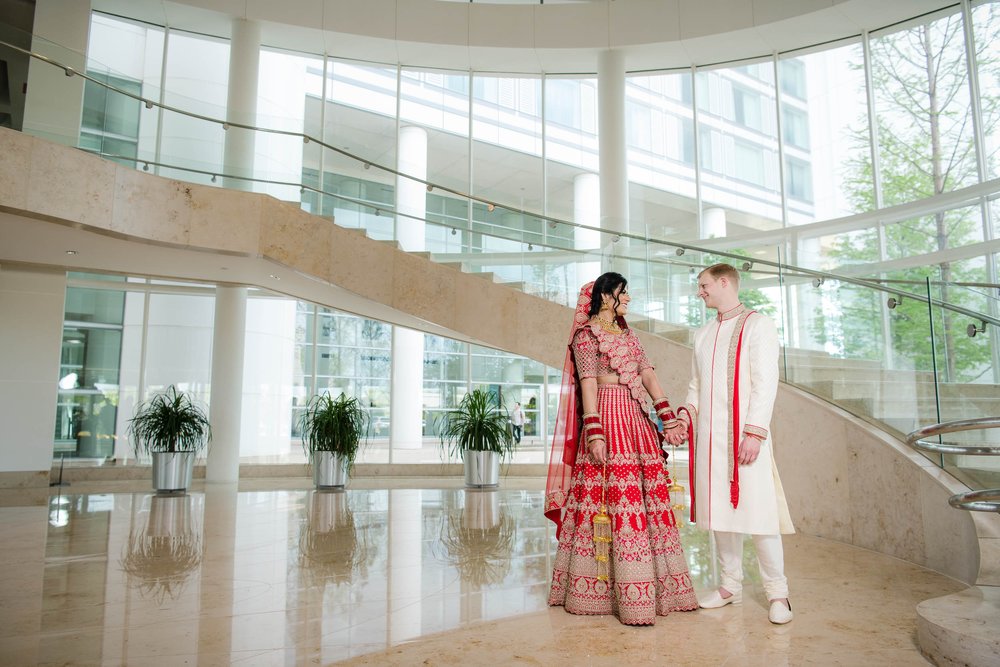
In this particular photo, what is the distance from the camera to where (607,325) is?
3518 millimetres

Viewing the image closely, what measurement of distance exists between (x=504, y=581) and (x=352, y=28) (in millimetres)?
9862

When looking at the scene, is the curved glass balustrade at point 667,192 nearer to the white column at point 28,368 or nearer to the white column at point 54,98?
the white column at point 54,98

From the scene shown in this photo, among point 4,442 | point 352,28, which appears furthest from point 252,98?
point 4,442

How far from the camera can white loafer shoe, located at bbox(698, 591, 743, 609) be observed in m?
3.31

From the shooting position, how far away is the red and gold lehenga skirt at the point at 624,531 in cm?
310

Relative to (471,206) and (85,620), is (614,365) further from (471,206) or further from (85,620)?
(471,206)

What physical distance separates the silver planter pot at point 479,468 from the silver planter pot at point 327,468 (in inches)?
64.4

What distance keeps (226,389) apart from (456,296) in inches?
153

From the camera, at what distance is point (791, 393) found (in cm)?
557

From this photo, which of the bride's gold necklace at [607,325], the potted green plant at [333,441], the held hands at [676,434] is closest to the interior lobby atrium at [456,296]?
the potted green plant at [333,441]

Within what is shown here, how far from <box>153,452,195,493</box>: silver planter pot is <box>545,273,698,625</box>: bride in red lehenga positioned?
6612 millimetres

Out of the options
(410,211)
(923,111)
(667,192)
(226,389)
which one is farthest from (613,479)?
(667,192)

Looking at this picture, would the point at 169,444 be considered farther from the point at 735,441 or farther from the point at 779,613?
the point at 779,613

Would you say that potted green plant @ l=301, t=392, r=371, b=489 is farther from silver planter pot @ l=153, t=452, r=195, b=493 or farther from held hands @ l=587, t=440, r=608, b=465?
held hands @ l=587, t=440, r=608, b=465
